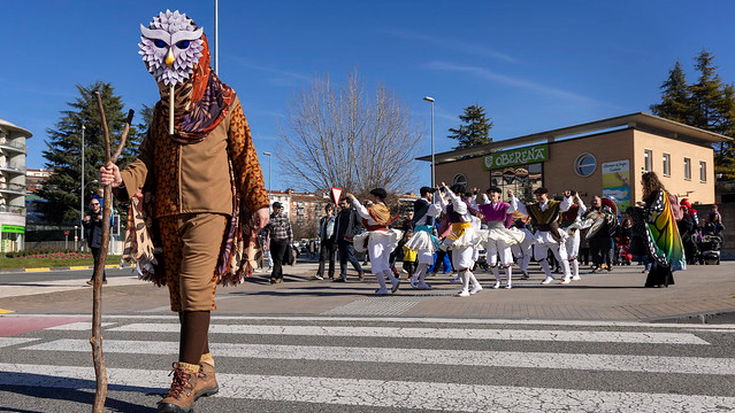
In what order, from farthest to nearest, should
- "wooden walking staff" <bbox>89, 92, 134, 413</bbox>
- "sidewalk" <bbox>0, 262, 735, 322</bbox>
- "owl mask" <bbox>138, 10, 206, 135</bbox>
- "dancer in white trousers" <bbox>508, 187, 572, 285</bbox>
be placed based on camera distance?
"dancer in white trousers" <bbox>508, 187, 572, 285</bbox> < "sidewalk" <bbox>0, 262, 735, 322</bbox> < "owl mask" <bbox>138, 10, 206, 135</bbox> < "wooden walking staff" <bbox>89, 92, 134, 413</bbox>

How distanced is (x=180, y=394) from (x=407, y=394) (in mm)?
1334

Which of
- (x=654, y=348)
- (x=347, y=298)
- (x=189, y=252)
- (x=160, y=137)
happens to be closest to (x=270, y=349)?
(x=189, y=252)

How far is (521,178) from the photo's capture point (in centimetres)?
4412

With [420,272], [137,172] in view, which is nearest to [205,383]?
[137,172]

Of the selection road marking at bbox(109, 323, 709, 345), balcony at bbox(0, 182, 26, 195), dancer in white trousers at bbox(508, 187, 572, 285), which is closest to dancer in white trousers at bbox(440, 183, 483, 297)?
dancer in white trousers at bbox(508, 187, 572, 285)

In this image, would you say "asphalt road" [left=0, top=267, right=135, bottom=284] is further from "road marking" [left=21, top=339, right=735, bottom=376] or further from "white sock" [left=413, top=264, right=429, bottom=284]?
"road marking" [left=21, top=339, right=735, bottom=376]

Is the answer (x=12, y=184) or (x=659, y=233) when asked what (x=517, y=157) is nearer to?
(x=659, y=233)

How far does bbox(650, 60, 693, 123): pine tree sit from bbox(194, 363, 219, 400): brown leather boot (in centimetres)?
5939

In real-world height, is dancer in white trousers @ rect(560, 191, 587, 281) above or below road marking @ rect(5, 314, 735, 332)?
above

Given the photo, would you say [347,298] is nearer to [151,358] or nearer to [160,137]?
[151,358]

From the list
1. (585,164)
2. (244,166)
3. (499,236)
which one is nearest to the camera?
(244,166)

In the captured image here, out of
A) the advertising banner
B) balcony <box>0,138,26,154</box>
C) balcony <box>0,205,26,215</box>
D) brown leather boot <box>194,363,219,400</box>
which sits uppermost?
balcony <box>0,138,26,154</box>

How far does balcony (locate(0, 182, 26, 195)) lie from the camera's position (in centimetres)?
6236

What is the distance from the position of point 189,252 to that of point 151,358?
6.05 ft
